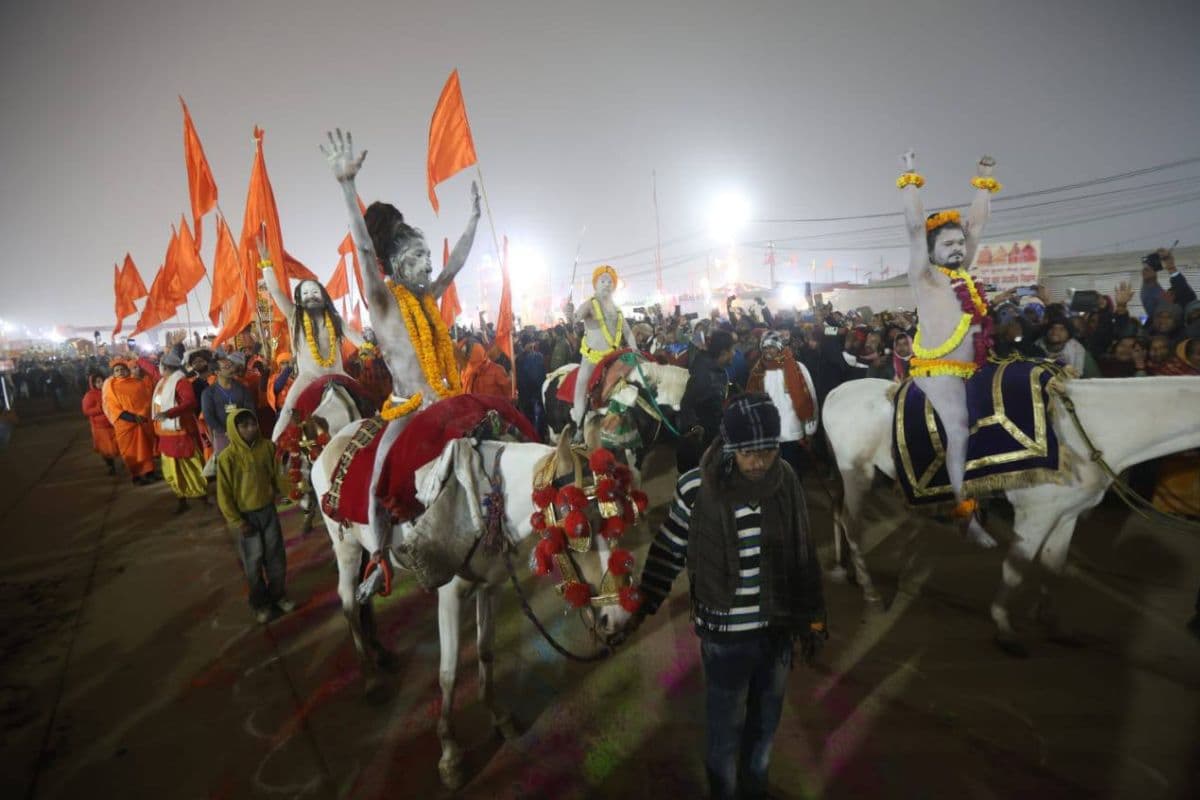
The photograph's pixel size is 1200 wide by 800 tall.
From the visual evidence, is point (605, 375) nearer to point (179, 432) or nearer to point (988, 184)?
point (988, 184)

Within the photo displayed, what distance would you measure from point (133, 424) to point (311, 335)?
768cm

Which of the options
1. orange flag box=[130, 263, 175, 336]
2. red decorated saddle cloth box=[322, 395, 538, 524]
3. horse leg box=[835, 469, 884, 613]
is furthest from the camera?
orange flag box=[130, 263, 175, 336]

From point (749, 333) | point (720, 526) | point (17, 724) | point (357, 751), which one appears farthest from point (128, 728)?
point (749, 333)

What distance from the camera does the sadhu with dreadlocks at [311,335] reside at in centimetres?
572

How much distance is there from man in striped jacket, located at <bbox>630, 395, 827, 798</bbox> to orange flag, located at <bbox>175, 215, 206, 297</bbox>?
1144 cm

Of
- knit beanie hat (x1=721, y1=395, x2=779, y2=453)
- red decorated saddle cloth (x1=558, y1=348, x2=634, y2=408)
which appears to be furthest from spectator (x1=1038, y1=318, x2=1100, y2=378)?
knit beanie hat (x1=721, y1=395, x2=779, y2=453)

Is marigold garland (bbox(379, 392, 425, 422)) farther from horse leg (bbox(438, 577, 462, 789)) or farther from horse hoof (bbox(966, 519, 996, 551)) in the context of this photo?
horse hoof (bbox(966, 519, 996, 551))

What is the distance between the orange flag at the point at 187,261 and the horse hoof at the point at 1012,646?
1296cm

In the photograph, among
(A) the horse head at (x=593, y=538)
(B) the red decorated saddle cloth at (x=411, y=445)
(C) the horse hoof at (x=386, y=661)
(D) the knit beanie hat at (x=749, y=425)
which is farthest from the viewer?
(C) the horse hoof at (x=386, y=661)

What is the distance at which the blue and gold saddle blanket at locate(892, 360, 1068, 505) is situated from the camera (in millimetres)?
4149

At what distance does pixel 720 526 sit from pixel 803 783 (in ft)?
6.67

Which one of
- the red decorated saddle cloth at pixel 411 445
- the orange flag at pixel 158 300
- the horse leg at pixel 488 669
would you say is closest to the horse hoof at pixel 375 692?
the horse leg at pixel 488 669

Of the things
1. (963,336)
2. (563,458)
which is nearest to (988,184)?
(963,336)

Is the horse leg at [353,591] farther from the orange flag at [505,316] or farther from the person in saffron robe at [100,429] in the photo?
the person in saffron robe at [100,429]
